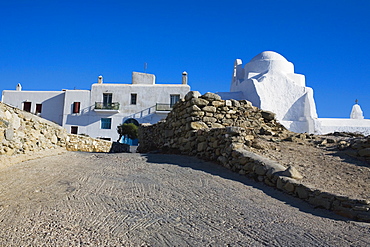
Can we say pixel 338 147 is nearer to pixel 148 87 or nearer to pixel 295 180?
pixel 295 180

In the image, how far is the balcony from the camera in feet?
97.7

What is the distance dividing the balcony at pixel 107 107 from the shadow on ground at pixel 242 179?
928 inches

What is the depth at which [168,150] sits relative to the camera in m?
9.05

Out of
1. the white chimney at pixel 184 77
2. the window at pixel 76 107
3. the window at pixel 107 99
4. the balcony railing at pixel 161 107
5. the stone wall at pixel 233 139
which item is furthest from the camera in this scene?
the window at pixel 76 107

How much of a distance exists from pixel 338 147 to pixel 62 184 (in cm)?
537

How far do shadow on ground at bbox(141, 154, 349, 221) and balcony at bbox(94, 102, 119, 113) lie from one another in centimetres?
2357

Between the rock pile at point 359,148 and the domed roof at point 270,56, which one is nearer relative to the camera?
the rock pile at point 359,148

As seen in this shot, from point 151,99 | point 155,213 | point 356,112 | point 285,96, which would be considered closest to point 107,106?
point 151,99

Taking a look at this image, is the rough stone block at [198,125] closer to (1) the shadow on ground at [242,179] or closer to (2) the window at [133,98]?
(1) the shadow on ground at [242,179]

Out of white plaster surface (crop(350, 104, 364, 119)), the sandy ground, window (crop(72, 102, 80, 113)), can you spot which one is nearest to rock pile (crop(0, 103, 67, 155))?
the sandy ground

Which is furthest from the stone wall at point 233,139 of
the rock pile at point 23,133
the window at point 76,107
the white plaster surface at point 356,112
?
the white plaster surface at point 356,112

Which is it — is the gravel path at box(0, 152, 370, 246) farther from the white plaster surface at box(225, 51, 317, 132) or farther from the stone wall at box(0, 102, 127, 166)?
the white plaster surface at box(225, 51, 317, 132)

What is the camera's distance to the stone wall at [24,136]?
5.55 m

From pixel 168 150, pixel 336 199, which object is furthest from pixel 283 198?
pixel 168 150
